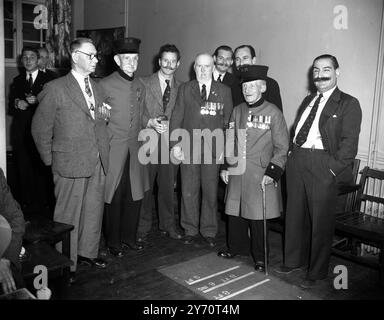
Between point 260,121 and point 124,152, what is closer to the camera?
point 260,121

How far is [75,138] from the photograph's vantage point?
10.1ft

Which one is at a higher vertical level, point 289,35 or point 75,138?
point 289,35

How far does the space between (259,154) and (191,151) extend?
0.76m

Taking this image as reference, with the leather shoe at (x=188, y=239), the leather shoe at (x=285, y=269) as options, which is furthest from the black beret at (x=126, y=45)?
the leather shoe at (x=285, y=269)

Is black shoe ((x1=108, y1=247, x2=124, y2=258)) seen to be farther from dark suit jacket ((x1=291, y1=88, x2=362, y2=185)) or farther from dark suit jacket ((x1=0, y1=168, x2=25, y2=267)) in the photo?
dark suit jacket ((x1=291, y1=88, x2=362, y2=185))

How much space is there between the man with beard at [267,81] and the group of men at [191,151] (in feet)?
0.05

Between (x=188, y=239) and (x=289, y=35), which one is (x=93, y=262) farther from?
(x=289, y=35)

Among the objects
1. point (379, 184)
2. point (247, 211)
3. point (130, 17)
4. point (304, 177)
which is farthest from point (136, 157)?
point (130, 17)

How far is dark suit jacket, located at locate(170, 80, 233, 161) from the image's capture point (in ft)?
12.7

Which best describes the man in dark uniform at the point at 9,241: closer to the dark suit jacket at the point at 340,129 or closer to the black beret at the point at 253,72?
the black beret at the point at 253,72

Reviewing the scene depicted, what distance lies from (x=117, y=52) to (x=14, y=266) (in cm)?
207

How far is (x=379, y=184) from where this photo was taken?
12.9ft

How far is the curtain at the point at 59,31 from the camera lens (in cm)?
827

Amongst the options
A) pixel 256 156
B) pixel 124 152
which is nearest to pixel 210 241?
pixel 256 156
